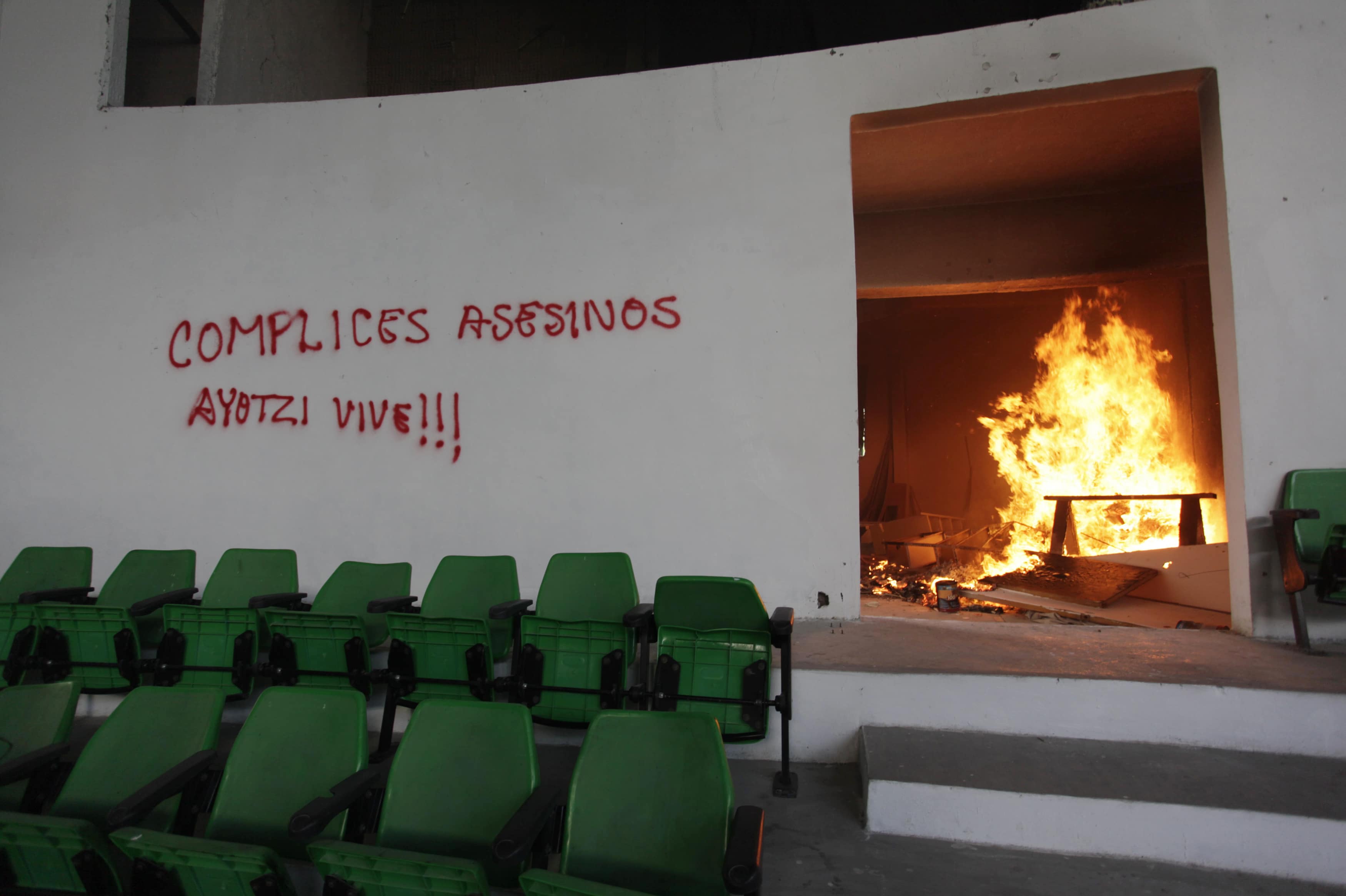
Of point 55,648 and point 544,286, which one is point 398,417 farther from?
point 55,648

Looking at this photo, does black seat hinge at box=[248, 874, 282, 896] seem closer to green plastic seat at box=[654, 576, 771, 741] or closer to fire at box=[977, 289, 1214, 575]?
green plastic seat at box=[654, 576, 771, 741]

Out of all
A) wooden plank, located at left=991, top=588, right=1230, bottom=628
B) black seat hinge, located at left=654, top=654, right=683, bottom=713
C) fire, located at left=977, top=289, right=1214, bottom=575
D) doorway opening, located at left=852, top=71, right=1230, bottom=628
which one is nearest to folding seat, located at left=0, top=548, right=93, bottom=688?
black seat hinge, located at left=654, top=654, right=683, bottom=713

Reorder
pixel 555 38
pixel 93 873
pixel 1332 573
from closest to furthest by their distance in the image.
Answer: pixel 93 873 < pixel 1332 573 < pixel 555 38

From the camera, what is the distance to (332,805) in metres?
1.71

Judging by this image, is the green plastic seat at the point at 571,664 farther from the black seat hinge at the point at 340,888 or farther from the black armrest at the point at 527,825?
the black seat hinge at the point at 340,888

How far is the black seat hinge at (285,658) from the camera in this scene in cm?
299

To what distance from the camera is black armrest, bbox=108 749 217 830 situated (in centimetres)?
173

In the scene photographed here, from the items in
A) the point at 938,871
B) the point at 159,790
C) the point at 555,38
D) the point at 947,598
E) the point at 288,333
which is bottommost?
the point at 938,871

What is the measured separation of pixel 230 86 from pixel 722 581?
5.95 meters

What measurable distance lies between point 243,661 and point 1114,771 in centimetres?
342

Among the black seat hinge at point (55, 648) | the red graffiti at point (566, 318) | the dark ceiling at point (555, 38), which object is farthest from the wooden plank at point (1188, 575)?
the black seat hinge at point (55, 648)

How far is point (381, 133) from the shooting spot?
4773mm

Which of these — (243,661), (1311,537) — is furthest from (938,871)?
(243,661)

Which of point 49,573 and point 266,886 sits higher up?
point 49,573
